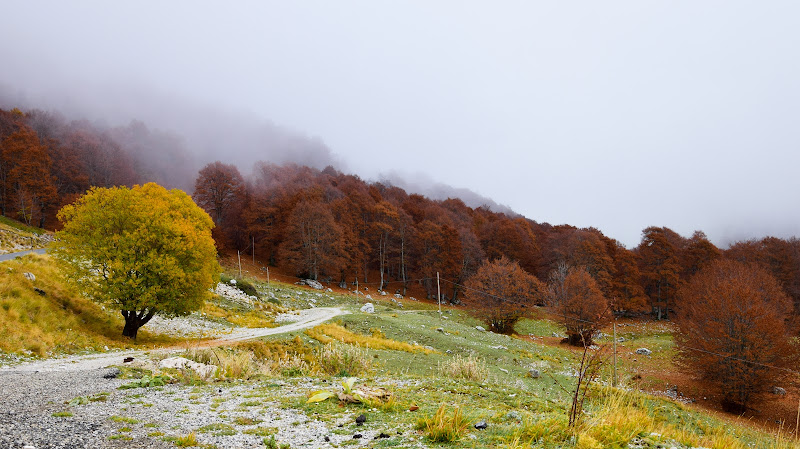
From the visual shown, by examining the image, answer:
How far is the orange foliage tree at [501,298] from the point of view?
3947cm

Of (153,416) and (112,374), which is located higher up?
(153,416)

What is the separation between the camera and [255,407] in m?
7.51

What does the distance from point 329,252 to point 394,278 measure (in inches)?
666

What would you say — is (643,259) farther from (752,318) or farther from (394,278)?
(752,318)

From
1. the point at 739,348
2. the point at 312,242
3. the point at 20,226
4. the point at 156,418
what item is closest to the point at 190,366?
the point at 156,418

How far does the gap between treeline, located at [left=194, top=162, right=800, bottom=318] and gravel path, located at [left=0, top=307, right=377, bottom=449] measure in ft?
157

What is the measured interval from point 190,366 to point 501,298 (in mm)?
32820

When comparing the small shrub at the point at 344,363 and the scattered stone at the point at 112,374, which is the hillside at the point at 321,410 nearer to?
the small shrub at the point at 344,363

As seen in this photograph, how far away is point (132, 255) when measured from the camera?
63.3ft

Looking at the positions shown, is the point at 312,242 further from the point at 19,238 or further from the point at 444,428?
the point at 444,428

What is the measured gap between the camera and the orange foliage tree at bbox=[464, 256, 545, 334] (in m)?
39.5

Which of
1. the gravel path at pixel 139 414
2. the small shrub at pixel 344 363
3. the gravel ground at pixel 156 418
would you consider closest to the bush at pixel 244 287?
the small shrub at pixel 344 363

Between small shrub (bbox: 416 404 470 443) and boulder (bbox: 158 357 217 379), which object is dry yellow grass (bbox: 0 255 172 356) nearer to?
boulder (bbox: 158 357 217 379)

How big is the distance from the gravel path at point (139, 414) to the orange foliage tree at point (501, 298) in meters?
32.2
